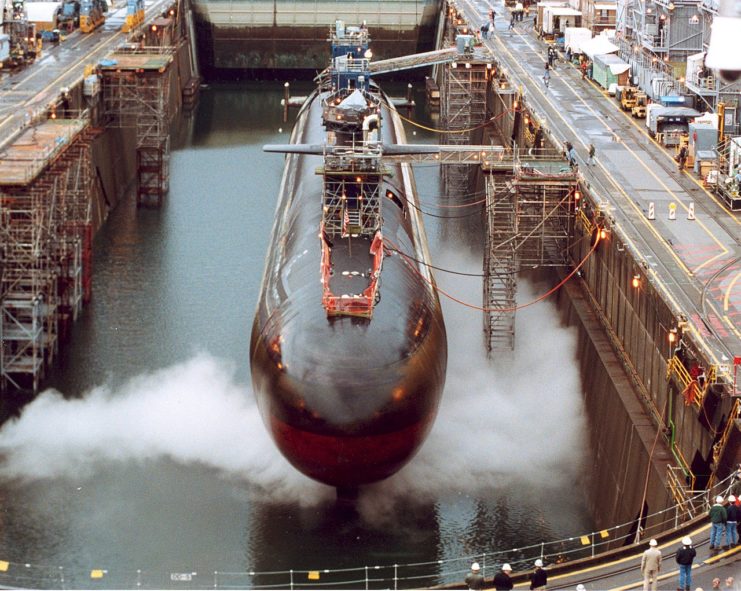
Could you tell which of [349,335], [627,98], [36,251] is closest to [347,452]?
[349,335]

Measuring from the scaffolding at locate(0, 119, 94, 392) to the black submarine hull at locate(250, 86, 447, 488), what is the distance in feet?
49.6

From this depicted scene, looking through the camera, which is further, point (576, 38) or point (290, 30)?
point (290, 30)

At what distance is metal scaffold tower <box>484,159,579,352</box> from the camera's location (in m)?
69.9

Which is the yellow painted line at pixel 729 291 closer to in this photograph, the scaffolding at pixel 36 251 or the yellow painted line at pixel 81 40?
the scaffolding at pixel 36 251

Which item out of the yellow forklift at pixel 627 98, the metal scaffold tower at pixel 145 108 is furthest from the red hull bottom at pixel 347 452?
the metal scaffold tower at pixel 145 108

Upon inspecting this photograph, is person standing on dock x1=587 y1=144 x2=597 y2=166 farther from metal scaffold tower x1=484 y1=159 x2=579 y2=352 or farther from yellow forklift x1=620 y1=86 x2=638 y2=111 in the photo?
yellow forklift x1=620 y1=86 x2=638 y2=111

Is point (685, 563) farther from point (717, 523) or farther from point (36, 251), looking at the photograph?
point (36, 251)

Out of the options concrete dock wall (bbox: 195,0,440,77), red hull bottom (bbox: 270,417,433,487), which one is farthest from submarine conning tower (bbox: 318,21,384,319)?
concrete dock wall (bbox: 195,0,440,77)

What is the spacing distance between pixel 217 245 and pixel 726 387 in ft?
170

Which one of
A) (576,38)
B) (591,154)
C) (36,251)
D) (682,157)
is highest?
(576,38)

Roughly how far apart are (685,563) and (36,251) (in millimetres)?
40468

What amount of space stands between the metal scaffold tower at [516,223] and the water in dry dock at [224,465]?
1975 mm

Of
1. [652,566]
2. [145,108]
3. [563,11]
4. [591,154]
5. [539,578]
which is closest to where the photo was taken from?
[652,566]

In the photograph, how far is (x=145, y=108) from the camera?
106 metres
